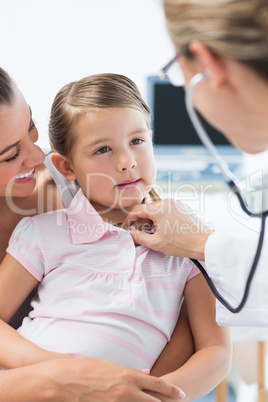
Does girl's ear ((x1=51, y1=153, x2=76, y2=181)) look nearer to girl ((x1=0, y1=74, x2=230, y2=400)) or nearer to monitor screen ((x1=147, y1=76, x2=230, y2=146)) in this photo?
girl ((x1=0, y1=74, x2=230, y2=400))

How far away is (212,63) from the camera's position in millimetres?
806

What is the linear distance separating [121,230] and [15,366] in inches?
14.9

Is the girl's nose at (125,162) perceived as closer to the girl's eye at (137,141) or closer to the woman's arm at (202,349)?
the girl's eye at (137,141)

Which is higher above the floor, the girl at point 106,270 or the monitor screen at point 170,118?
the girl at point 106,270

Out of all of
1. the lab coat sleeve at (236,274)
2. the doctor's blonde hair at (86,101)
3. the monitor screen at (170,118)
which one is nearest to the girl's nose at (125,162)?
the doctor's blonde hair at (86,101)

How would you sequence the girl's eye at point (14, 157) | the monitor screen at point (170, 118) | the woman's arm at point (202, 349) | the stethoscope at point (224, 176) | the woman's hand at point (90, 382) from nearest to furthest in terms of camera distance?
the stethoscope at point (224, 176), the woman's hand at point (90, 382), the woman's arm at point (202, 349), the girl's eye at point (14, 157), the monitor screen at point (170, 118)

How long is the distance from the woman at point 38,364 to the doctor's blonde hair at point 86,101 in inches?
2.6

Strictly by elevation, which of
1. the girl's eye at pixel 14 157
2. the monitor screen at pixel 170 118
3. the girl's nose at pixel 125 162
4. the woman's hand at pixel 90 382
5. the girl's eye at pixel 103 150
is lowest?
the monitor screen at pixel 170 118

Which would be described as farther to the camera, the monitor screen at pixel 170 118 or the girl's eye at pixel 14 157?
the monitor screen at pixel 170 118

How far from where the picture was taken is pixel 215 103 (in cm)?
87

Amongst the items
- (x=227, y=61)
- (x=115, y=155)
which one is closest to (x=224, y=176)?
(x=227, y=61)

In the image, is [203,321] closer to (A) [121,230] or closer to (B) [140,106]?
(A) [121,230]

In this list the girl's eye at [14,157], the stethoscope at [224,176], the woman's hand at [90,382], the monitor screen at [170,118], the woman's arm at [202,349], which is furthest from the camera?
the monitor screen at [170,118]

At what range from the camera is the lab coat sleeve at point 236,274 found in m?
1.20
